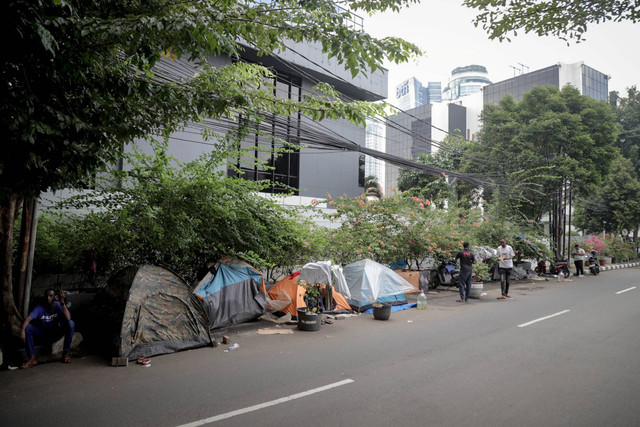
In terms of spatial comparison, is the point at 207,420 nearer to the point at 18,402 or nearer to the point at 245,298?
the point at 18,402

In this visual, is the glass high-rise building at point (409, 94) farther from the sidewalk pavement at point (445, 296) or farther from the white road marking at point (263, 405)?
the white road marking at point (263, 405)

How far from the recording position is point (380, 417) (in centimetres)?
412

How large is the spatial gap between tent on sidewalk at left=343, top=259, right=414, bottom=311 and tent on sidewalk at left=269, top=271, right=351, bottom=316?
0.46 metres

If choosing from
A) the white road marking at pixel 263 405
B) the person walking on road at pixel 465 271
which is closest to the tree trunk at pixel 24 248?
the white road marking at pixel 263 405

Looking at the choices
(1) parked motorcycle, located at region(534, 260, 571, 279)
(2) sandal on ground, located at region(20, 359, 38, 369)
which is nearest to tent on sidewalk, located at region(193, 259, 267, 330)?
(2) sandal on ground, located at region(20, 359, 38, 369)

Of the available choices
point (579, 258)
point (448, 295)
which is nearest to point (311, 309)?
point (448, 295)

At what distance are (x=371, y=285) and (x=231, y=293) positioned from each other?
3.82m

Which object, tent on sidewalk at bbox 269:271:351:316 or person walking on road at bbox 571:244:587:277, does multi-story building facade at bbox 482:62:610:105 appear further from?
tent on sidewalk at bbox 269:271:351:316

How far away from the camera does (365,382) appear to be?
5.13 metres

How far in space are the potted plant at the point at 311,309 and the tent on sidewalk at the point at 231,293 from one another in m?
1.05

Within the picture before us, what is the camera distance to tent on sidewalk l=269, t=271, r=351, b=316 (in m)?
9.45

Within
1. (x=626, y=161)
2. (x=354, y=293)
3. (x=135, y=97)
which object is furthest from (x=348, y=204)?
(x=626, y=161)

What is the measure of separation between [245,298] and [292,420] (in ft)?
16.1

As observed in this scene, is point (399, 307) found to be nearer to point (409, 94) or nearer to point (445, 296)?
point (445, 296)
